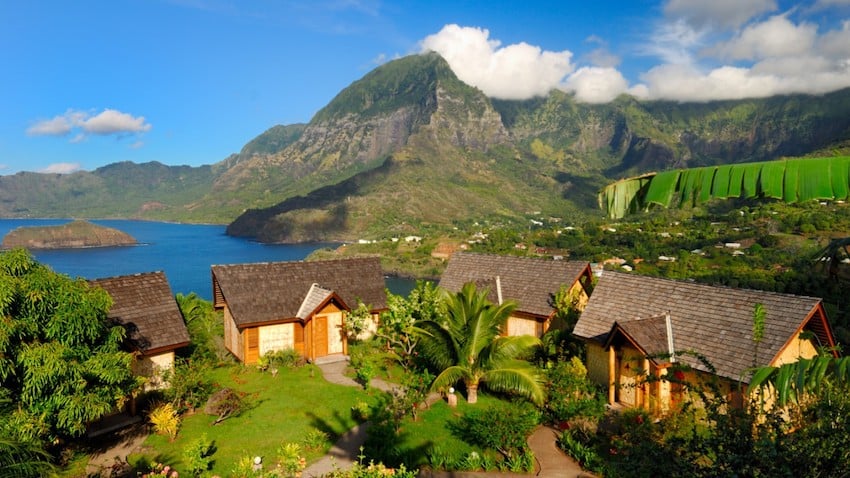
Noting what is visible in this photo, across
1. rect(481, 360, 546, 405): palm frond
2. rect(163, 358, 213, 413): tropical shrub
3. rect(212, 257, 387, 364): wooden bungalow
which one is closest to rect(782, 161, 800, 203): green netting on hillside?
rect(481, 360, 546, 405): palm frond

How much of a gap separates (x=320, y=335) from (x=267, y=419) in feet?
21.1

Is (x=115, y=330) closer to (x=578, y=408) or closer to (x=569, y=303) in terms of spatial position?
(x=578, y=408)

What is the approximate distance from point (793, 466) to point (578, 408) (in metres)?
9.20

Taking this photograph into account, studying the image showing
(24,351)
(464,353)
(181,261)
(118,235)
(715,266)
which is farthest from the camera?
(118,235)

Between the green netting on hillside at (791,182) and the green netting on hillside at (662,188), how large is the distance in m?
0.96

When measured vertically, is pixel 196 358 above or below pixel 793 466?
below

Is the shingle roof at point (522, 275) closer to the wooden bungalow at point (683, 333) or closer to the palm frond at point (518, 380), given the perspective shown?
the wooden bungalow at point (683, 333)

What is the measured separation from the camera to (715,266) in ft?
192

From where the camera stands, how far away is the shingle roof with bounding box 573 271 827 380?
44.2ft

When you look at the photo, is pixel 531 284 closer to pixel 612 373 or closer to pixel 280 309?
pixel 612 373

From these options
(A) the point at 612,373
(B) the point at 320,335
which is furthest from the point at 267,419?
(A) the point at 612,373

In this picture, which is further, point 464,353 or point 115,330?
point 464,353

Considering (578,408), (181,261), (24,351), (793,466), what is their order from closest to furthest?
1. (793,466)
2. (24,351)
3. (578,408)
4. (181,261)

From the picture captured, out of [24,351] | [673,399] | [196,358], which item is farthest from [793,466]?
[196,358]
